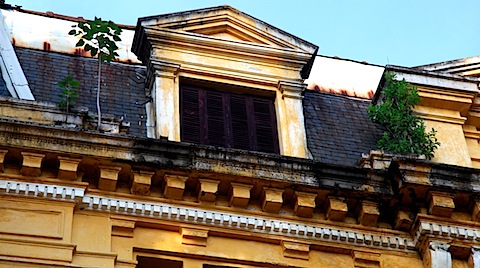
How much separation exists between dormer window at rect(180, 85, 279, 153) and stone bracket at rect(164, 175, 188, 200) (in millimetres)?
1647

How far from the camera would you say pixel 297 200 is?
Result: 16.3m

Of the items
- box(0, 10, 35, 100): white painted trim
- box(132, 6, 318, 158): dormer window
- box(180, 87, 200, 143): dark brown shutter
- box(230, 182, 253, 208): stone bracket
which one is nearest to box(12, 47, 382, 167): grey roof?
box(0, 10, 35, 100): white painted trim

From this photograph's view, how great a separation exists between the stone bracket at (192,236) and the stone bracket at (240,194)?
27.0 inches

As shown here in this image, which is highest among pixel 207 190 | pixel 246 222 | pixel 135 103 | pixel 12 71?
pixel 12 71

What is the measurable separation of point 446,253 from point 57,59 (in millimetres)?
7179

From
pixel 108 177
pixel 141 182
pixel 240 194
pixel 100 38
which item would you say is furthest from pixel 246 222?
pixel 100 38

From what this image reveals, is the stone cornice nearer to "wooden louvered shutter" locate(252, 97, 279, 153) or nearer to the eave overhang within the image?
the eave overhang

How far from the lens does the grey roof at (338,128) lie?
59.9ft

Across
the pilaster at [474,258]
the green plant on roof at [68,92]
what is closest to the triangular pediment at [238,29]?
the green plant on roof at [68,92]

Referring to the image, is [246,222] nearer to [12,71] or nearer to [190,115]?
[190,115]

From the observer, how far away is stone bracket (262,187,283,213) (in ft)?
53.1

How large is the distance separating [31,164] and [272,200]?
3414 millimetres

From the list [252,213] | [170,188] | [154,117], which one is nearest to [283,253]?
[252,213]

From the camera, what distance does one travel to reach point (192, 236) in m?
15.8
